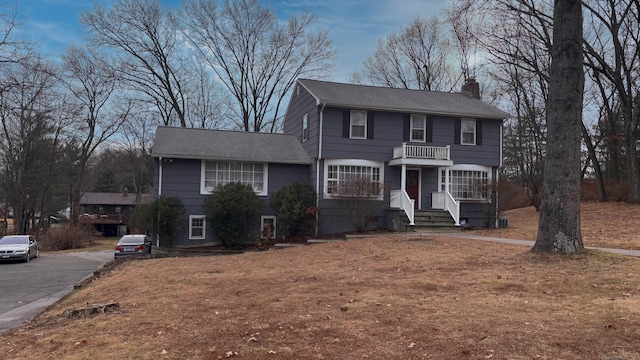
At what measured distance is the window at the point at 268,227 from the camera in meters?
20.0

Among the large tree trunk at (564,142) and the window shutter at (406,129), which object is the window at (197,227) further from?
the large tree trunk at (564,142)

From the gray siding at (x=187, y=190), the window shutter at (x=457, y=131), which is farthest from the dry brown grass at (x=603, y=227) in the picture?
the gray siding at (x=187, y=190)

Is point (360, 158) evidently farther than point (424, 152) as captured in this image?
Yes

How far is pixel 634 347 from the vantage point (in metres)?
4.55

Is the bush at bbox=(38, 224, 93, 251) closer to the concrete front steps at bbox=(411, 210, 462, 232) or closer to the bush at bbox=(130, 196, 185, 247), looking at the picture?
the bush at bbox=(130, 196, 185, 247)

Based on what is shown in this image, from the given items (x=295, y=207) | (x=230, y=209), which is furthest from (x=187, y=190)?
(x=295, y=207)

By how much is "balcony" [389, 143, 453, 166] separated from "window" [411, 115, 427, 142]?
99 cm

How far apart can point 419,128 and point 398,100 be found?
1780mm

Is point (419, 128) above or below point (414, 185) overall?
above

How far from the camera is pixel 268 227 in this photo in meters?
20.0

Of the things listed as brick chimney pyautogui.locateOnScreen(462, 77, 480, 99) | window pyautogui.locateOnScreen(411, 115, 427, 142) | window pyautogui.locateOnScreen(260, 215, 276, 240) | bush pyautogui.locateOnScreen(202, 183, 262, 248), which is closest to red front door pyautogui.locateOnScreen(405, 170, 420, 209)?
window pyautogui.locateOnScreen(411, 115, 427, 142)

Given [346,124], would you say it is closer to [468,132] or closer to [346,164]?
[346,164]

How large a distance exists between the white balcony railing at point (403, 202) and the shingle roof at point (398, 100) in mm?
3893

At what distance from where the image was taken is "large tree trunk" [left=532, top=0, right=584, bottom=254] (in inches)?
361
